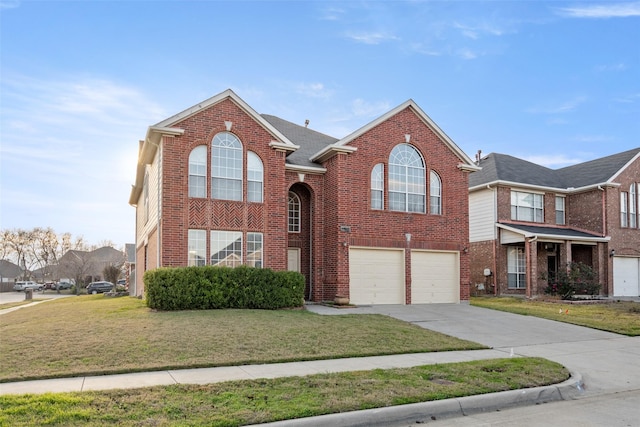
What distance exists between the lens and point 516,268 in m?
26.9

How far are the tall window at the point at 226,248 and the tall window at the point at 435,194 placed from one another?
8.17 metres

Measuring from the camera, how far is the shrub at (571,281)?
24.0 metres

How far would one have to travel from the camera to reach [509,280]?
26.6m

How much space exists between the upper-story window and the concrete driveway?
9180mm

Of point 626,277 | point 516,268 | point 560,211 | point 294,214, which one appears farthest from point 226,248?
point 626,277

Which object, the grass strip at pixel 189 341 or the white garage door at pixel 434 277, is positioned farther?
the white garage door at pixel 434 277

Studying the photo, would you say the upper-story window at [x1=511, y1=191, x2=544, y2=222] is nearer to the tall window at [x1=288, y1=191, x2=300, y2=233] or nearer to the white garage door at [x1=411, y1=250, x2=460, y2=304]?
the white garage door at [x1=411, y1=250, x2=460, y2=304]

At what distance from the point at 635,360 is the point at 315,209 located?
12049 mm

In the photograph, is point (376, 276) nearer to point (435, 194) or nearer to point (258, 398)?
point (435, 194)

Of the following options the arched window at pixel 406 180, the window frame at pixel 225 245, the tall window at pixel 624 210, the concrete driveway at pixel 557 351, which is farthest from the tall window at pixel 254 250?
the tall window at pixel 624 210

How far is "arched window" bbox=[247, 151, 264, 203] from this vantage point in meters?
18.2

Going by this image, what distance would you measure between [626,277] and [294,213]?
20.1 m

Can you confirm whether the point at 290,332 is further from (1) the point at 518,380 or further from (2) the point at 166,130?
(2) the point at 166,130

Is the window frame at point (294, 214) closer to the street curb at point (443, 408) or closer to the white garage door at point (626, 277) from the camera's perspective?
the street curb at point (443, 408)
